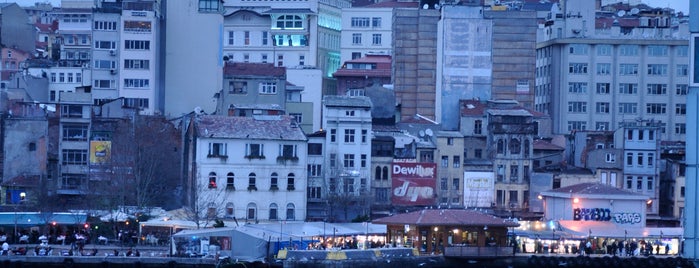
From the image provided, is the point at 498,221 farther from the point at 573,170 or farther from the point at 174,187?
the point at 174,187

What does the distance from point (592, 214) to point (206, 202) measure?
1339cm

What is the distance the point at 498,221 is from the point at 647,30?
3239cm

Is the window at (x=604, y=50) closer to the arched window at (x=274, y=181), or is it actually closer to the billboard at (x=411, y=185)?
the billboard at (x=411, y=185)

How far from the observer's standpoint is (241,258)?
193 ft

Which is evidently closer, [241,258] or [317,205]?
[241,258]

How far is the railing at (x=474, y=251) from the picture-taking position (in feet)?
198

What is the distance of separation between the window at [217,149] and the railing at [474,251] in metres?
11.7

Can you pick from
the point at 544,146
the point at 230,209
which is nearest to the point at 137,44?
the point at 230,209

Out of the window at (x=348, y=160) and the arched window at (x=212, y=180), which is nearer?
the arched window at (x=212, y=180)

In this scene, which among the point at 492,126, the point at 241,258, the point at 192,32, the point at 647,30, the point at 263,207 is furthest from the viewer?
the point at 647,30

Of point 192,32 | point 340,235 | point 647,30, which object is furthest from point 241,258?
point 647,30

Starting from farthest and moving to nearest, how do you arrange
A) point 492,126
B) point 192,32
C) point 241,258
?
point 192,32 → point 492,126 → point 241,258

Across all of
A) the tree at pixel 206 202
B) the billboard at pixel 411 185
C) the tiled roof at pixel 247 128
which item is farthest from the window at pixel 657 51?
the tree at pixel 206 202

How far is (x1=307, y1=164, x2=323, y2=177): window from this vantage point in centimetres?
7150
